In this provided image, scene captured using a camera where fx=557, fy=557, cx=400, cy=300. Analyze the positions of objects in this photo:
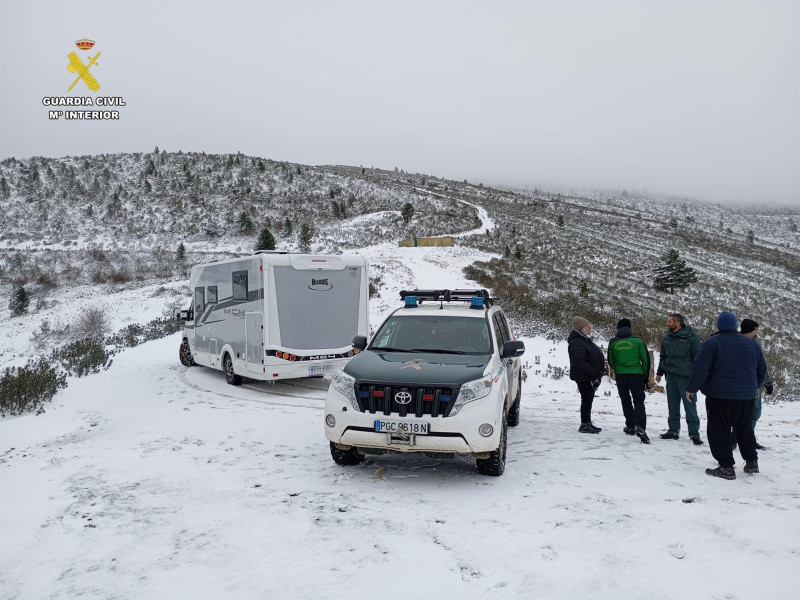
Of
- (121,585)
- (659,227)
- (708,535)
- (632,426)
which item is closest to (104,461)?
(121,585)

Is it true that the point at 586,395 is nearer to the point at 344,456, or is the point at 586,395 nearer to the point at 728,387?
the point at 728,387

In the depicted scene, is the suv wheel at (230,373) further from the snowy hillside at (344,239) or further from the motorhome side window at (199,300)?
the snowy hillside at (344,239)

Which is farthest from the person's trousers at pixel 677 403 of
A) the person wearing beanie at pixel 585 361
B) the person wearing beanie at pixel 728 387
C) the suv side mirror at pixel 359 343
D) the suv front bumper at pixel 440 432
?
the suv side mirror at pixel 359 343

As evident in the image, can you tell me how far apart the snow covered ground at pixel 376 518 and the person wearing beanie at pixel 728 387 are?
1.10 ft

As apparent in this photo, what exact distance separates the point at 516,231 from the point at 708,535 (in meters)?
50.8

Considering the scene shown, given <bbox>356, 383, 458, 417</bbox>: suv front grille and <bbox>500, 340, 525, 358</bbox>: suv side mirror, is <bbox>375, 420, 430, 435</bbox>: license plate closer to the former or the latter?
<bbox>356, 383, 458, 417</bbox>: suv front grille

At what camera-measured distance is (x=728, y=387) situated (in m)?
6.32

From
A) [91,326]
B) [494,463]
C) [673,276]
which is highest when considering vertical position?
[494,463]

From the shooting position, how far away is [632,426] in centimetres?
864

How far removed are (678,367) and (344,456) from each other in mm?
5017

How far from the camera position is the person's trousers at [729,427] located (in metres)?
6.33

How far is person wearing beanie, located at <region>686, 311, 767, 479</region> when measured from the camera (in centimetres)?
631

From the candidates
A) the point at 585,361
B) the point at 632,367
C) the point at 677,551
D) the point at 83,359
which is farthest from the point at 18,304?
the point at 677,551

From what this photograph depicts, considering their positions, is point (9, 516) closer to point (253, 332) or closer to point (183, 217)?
point (253, 332)
